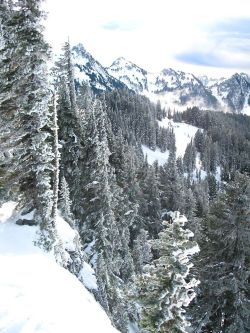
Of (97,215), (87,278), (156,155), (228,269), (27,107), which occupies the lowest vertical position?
(156,155)

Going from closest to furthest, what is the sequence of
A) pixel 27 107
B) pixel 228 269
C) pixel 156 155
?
1. pixel 228 269
2. pixel 27 107
3. pixel 156 155

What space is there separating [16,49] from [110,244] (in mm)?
22631

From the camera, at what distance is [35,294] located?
54.4 ft

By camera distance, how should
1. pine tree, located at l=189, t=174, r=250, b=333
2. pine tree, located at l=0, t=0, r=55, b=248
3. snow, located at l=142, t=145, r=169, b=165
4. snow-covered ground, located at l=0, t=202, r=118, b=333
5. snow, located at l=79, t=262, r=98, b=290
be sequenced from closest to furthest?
→ snow-covered ground, located at l=0, t=202, r=118, b=333 → pine tree, located at l=189, t=174, r=250, b=333 → pine tree, located at l=0, t=0, r=55, b=248 → snow, located at l=79, t=262, r=98, b=290 → snow, located at l=142, t=145, r=169, b=165

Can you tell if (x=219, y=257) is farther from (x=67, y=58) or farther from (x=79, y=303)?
(x=67, y=58)

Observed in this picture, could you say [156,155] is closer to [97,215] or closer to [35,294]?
[97,215]

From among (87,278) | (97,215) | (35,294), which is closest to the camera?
(35,294)

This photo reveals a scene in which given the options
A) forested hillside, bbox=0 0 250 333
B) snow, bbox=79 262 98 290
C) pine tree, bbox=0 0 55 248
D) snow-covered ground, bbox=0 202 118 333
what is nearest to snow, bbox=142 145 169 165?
forested hillside, bbox=0 0 250 333

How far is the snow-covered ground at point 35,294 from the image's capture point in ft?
45.1

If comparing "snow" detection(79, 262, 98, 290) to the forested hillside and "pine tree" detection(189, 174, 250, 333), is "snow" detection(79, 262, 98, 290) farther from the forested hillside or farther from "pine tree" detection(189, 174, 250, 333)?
"pine tree" detection(189, 174, 250, 333)

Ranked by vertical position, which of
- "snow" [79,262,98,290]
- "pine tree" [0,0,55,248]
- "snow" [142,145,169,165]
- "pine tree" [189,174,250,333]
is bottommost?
"snow" [142,145,169,165]

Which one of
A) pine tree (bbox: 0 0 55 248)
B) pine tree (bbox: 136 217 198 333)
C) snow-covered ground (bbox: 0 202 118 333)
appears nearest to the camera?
snow-covered ground (bbox: 0 202 118 333)

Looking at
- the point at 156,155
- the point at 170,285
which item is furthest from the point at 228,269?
the point at 156,155

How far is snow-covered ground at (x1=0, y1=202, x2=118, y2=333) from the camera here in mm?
13758
